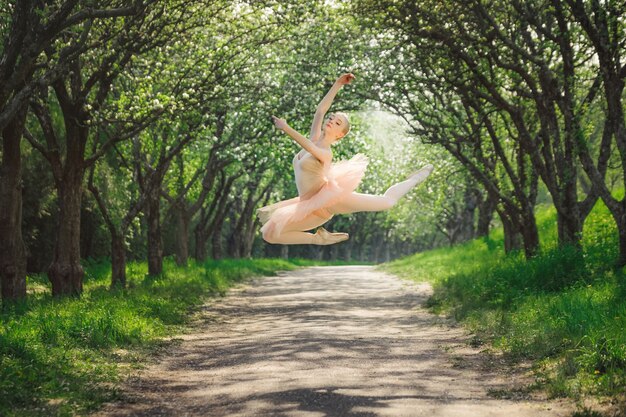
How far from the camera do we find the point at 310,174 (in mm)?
10203

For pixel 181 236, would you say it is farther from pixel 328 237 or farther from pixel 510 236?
pixel 328 237

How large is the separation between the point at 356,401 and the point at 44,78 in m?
6.78

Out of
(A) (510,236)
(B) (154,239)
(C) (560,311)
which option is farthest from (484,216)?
(C) (560,311)

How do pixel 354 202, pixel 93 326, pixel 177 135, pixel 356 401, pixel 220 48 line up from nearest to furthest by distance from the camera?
pixel 356 401
pixel 354 202
pixel 93 326
pixel 220 48
pixel 177 135

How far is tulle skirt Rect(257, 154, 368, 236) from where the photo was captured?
32.8 ft

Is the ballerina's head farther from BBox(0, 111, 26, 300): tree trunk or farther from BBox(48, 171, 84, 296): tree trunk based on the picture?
BBox(48, 171, 84, 296): tree trunk

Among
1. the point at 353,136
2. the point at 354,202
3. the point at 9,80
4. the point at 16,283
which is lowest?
the point at 16,283

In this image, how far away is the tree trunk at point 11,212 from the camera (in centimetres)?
1498

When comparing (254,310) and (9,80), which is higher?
(9,80)

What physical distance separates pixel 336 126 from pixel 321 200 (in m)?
0.92

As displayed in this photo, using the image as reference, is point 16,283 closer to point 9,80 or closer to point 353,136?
point 9,80

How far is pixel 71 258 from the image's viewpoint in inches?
664

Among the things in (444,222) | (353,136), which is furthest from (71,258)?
(444,222)

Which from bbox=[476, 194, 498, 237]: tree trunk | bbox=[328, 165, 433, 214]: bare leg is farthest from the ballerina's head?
bbox=[476, 194, 498, 237]: tree trunk
